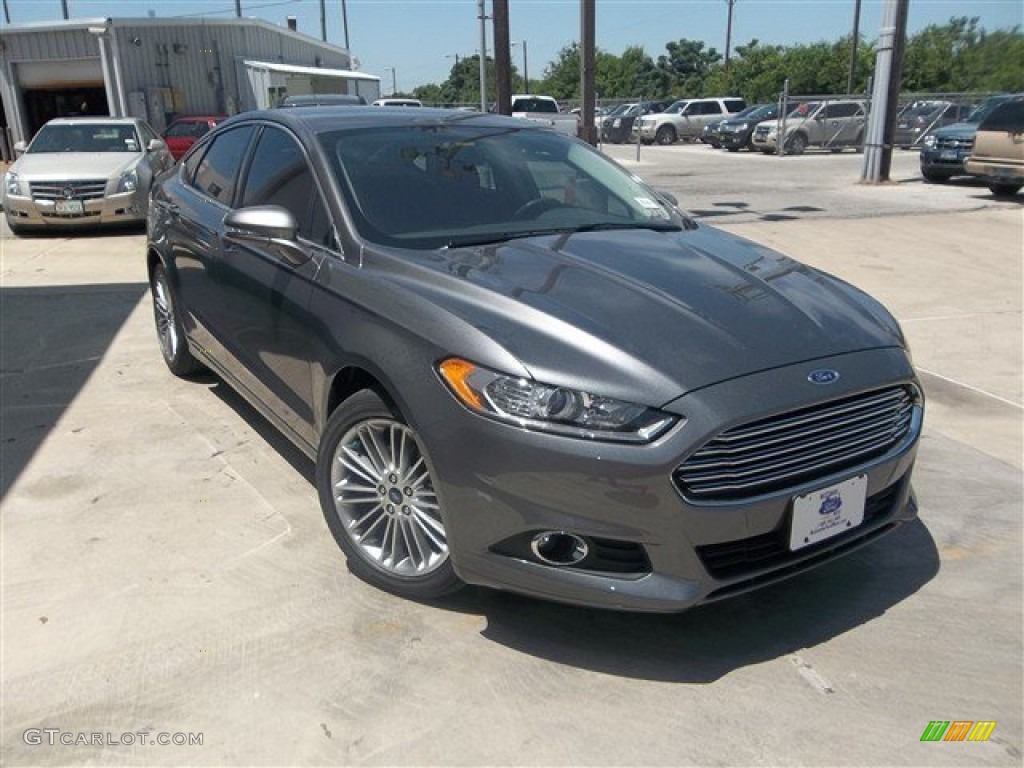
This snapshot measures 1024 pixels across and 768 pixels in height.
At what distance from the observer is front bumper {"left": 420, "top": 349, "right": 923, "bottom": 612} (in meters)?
2.53

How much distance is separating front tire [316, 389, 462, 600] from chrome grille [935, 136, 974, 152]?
1739 centimetres

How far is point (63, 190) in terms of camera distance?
11328 mm

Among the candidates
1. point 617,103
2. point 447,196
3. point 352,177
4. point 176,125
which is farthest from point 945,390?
point 617,103

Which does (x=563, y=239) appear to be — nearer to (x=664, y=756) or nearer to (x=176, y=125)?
(x=664, y=756)

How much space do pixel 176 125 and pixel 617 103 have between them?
85.5ft

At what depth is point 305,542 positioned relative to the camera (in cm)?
362

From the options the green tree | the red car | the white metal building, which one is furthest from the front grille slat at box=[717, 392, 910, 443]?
the green tree

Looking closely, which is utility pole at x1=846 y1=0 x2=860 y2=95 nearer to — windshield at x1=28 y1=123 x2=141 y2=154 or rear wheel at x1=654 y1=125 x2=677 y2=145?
rear wheel at x1=654 y1=125 x2=677 y2=145

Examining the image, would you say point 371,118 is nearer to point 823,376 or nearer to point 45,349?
point 823,376

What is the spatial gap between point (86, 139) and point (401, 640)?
1183 centimetres

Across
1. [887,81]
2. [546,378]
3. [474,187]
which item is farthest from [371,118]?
[887,81]

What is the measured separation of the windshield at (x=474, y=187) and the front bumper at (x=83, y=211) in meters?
8.82

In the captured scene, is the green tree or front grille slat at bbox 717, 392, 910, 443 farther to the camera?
the green tree

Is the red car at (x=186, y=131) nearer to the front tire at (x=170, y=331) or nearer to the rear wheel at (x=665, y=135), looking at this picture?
the front tire at (x=170, y=331)
